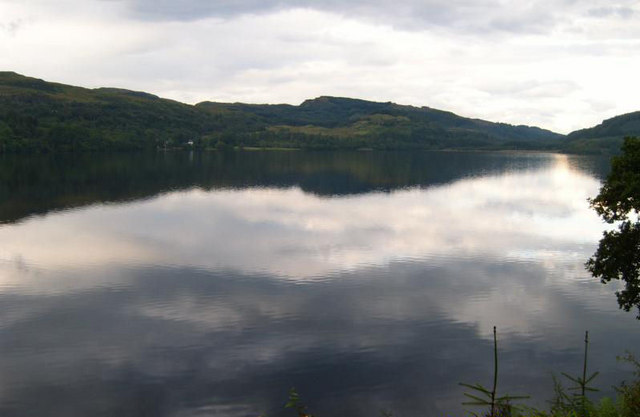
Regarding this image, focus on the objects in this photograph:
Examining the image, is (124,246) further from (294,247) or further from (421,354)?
(421,354)

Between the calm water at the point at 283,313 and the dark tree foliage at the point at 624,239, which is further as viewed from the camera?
the dark tree foliage at the point at 624,239

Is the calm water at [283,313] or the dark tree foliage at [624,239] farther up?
the dark tree foliage at [624,239]

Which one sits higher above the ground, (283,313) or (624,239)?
(624,239)

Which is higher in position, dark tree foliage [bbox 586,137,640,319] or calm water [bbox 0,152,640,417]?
dark tree foliage [bbox 586,137,640,319]

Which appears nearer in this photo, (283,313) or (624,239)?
(624,239)

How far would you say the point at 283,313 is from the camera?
180ft

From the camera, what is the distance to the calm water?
3912cm

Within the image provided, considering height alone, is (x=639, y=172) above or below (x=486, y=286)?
above

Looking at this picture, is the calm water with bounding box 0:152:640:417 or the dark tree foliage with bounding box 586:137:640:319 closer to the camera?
the calm water with bounding box 0:152:640:417

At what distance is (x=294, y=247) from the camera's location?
290 feet

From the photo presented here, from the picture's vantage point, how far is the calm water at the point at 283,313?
39125 millimetres

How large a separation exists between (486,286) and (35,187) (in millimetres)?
139858

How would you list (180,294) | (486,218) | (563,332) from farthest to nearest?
(486,218) < (180,294) < (563,332)

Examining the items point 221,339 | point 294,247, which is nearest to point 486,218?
point 294,247
